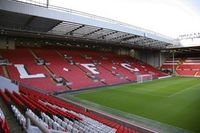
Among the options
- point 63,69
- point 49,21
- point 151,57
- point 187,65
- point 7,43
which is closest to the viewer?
point 49,21

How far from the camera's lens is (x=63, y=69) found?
22.9 metres

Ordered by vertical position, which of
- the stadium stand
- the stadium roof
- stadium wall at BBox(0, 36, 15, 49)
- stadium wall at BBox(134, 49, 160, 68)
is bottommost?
the stadium stand

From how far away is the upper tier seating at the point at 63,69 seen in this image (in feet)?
61.8

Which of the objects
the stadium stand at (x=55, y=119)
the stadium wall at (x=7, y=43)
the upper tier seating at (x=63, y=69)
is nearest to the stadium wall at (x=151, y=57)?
the upper tier seating at (x=63, y=69)

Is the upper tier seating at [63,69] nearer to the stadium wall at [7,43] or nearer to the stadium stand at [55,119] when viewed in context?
the stadium wall at [7,43]

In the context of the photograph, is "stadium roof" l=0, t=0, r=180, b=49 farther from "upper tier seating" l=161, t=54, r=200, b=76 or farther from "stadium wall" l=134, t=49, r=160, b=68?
"upper tier seating" l=161, t=54, r=200, b=76

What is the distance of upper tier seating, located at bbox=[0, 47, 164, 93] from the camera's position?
61.8ft

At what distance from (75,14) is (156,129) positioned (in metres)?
12.1

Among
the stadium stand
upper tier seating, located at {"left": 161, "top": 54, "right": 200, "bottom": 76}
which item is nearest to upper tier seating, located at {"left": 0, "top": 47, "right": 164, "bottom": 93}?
the stadium stand

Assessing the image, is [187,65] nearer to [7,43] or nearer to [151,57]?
[151,57]

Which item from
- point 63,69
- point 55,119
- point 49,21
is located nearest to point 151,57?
point 63,69

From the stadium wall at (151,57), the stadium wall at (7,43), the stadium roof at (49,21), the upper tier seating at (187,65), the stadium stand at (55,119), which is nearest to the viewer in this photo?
the stadium stand at (55,119)

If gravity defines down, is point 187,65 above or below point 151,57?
below

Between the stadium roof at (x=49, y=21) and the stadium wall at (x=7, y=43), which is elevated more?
the stadium roof at (x=49, y=21)
